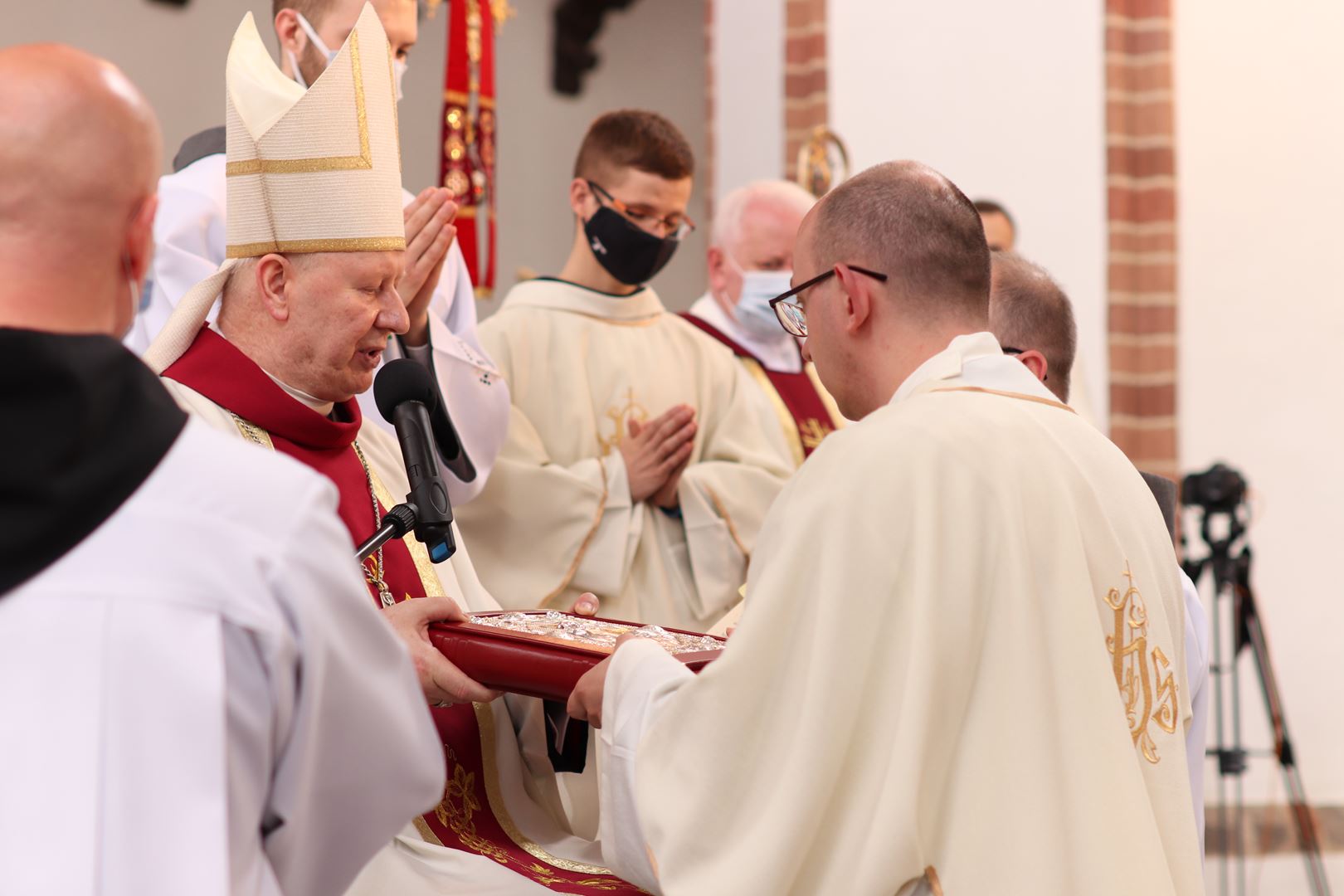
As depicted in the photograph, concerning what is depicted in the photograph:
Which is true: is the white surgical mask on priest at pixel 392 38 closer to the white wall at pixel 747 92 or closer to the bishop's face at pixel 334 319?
the bishop's face at pixel 334 319

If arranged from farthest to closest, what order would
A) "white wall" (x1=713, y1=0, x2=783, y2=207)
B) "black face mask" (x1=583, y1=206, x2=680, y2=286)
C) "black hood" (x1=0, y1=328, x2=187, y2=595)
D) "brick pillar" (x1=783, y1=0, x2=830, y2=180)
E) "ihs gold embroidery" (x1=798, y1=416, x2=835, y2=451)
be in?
"white wall" (x1=713, y1=0, x2=783, y2=207) → "brick pillar" (x1=783, y1=0, x2=830, y2=180) → "ihs gold embroidery" (x1=798, y1=416, x2=835, y2=451) → "black face mask" (x1=583, y1=206, x2=680, y2=286) → "black hood" (x1=0, y1=328, x2=187, y2=595)

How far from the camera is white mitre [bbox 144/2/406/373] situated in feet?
9.53

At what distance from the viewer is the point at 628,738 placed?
90.4 inches

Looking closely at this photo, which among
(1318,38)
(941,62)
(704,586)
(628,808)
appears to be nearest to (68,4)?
(941,62)

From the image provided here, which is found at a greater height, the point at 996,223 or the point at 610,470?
the point at 996,223

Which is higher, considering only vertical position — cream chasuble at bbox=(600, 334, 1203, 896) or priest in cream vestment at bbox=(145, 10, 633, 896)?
priest in cream vestment at bbox=(145, 10, 633, 896)

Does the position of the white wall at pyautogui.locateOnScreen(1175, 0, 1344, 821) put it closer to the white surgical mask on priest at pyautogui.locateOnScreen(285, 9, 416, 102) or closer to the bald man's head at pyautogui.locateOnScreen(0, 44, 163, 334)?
the white surgical mask on priest at pyautogui.locateOnScreen(285, 9, 416, 102)

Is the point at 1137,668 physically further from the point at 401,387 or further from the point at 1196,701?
the point at 401,387

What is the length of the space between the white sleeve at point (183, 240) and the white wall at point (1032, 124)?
4.37 metres

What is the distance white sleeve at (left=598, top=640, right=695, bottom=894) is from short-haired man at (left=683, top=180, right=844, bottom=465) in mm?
2930

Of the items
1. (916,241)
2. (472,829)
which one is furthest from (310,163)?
(472,829)

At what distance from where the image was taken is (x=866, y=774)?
2160 millimetres

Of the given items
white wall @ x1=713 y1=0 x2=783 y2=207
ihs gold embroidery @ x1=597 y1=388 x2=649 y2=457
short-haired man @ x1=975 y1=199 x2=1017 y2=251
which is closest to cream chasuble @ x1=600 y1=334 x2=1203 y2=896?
ihs gold embroidery @ x1=597 y1=388 x2=649 y2=457

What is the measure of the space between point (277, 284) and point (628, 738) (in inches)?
47.7
